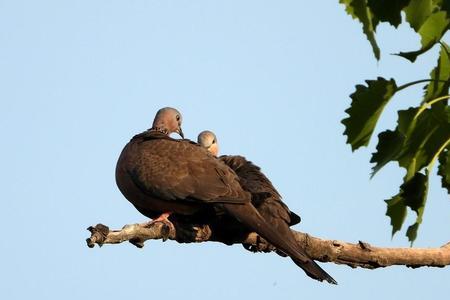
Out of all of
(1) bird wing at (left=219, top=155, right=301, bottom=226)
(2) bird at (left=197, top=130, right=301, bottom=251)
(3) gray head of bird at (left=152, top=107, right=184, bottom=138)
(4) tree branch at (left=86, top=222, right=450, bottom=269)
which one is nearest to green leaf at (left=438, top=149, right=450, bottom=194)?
(4) tree branch at (left=86, top=222, right=450, bottom=269)

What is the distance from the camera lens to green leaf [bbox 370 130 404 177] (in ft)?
6.17

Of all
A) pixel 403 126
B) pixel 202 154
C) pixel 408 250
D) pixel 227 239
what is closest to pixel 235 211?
pixel 227 239

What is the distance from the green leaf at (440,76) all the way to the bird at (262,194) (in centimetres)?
386

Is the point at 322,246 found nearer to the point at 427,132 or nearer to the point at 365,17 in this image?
the point at 427,132

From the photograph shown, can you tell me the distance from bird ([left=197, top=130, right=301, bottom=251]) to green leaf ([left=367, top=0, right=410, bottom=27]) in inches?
161

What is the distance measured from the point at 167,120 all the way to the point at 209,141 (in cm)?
169

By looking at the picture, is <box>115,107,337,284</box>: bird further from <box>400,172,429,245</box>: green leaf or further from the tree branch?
<box>400,172,429,245</box>: green leaf

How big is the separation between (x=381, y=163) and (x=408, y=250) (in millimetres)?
3358

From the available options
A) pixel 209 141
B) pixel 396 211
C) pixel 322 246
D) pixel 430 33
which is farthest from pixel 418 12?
pixel 209 141

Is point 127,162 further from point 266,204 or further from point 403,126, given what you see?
point 403,126

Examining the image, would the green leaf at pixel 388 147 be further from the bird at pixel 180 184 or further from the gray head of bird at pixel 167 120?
the gray head of bird at pixel 167 120

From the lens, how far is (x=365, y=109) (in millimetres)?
2018

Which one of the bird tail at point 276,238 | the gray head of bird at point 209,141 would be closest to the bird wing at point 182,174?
the bird tail at point 276,238

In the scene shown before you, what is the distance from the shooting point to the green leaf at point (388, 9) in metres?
1.76
